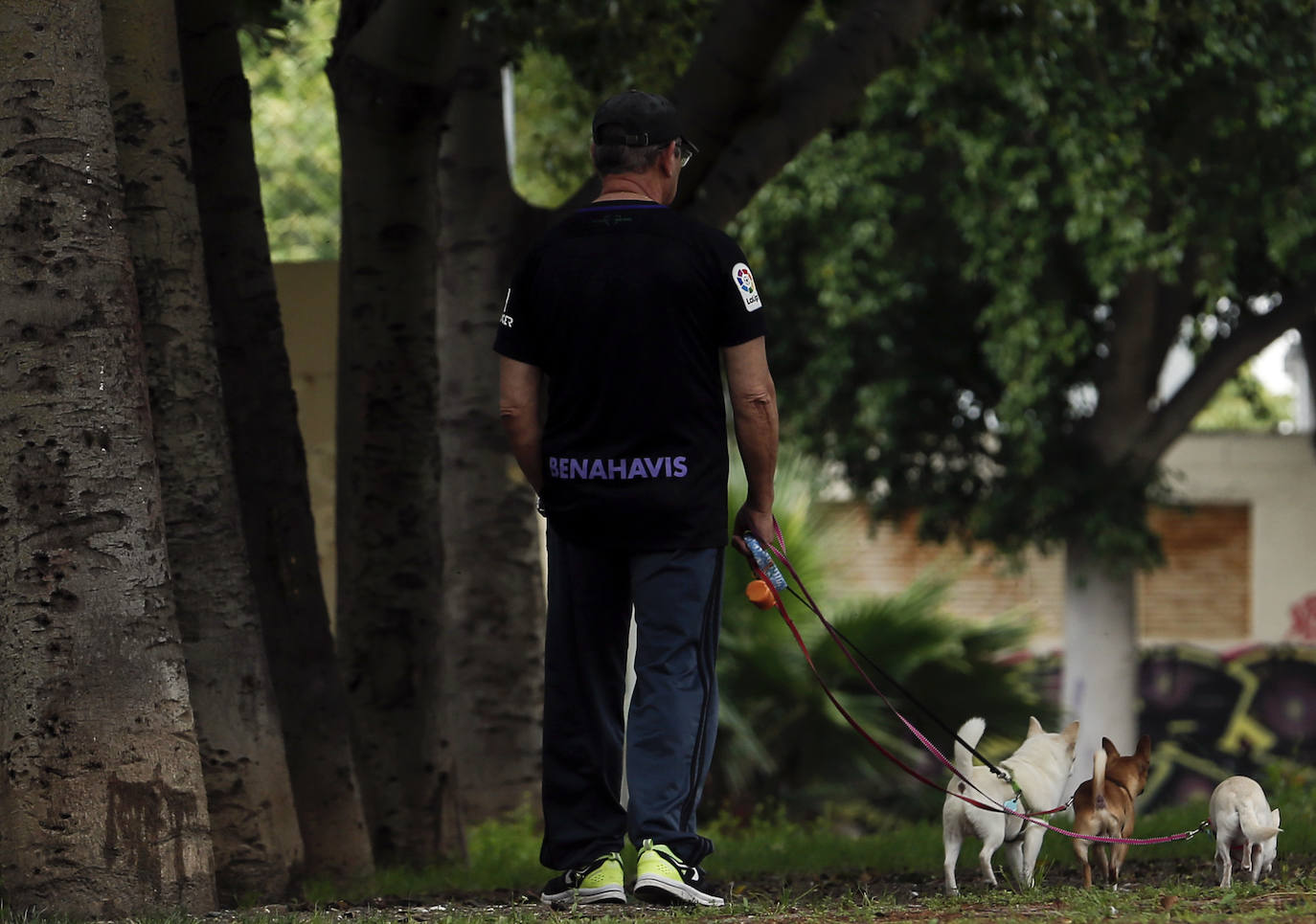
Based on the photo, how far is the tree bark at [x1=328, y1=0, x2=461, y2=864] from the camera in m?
5.93

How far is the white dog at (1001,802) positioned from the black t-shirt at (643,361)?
2.81 ft

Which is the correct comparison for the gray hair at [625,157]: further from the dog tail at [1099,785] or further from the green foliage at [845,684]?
the green foliage at [845,684]

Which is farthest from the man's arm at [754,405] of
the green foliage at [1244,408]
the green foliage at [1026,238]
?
the green foliage at [1244,408]

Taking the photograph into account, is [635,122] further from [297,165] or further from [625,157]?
[297,165]

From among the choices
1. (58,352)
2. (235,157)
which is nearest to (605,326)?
(58,352)

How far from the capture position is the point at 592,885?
160 inches

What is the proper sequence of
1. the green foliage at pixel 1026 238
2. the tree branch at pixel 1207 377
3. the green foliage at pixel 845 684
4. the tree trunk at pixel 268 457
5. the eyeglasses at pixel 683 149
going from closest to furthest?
the eyeglasses at pixel 683 149
the tree trunk at pixel 268 457
the green foliage at pixel 1026 238
the green foliage at pixel 845 684
the tree branch at pixel 1207 377

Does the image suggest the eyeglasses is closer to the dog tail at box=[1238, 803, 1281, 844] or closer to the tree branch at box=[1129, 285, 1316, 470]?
the dog tail at box=[1238, 803, 1281, 844]

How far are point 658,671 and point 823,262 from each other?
10344 millimetres

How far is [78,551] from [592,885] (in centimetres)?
146

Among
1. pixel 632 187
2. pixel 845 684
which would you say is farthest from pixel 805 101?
pixel 845 684

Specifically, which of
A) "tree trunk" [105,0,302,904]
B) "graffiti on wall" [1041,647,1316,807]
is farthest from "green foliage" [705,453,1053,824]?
"graffiti on wall" [1041,647,1316,807]

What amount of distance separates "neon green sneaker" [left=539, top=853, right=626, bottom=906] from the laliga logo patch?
4.51ft

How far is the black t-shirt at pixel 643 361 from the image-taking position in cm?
398
